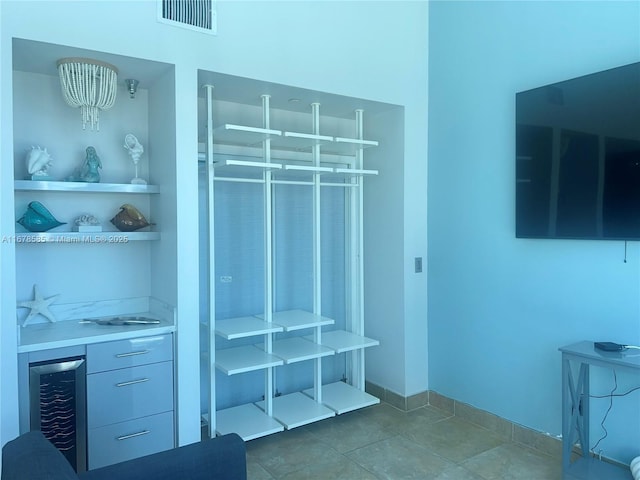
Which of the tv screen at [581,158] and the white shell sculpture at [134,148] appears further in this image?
the white shell sculpture at [134,148]

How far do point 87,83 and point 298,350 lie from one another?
1967 millimetres

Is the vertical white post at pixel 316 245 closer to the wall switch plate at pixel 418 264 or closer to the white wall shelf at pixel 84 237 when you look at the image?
the wall switch plate at pixel 418 264

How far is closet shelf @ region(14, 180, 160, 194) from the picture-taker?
2.31 metres

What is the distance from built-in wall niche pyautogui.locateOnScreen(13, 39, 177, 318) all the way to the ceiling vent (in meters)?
0.24

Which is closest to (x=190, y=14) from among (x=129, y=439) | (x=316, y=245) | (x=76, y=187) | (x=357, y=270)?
(x=76, y=187)

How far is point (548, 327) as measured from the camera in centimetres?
266

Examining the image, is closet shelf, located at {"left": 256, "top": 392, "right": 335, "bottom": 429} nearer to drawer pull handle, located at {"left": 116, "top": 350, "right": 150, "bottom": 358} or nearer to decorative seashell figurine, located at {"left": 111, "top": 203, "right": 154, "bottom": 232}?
drawer pull handle, located at {"left": 116, "top": 350, "right": 150, "bottom": 358}

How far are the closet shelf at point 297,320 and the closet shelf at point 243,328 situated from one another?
0.08m

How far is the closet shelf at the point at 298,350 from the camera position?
2925 millimetres

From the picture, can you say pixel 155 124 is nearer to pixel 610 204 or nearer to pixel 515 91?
pixel 515 91

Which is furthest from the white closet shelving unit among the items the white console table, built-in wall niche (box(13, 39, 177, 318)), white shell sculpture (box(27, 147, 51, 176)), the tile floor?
the white console table

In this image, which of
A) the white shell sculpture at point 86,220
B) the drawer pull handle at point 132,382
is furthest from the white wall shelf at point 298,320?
the white shell sculpture at point 86,220

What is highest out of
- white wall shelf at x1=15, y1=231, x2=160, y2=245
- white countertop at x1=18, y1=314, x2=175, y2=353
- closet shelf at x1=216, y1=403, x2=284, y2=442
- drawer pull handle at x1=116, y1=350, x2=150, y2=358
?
white wall shelf at x1=15, y1=231, x2=160, y2=245

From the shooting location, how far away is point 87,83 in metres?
2.28
